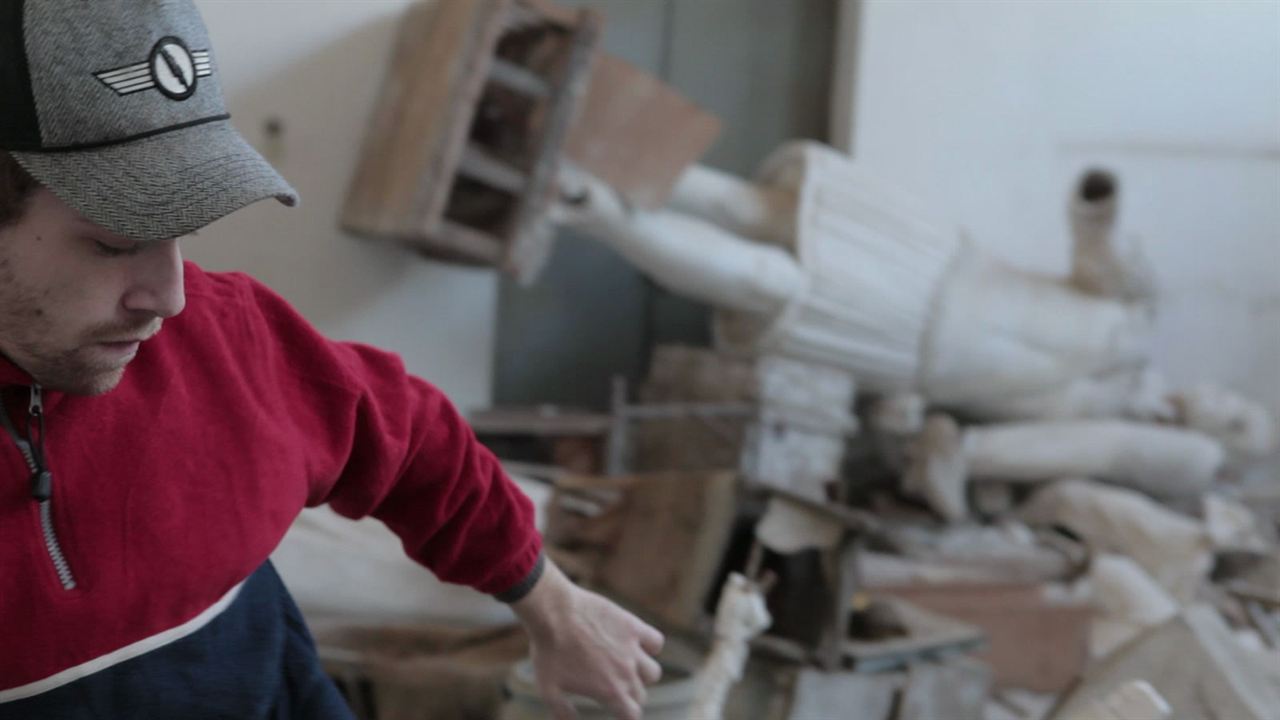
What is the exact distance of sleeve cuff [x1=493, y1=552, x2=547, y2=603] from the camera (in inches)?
35.6

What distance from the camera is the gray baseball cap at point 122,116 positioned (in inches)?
21.3

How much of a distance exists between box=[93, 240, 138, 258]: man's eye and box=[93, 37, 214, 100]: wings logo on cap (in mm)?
83

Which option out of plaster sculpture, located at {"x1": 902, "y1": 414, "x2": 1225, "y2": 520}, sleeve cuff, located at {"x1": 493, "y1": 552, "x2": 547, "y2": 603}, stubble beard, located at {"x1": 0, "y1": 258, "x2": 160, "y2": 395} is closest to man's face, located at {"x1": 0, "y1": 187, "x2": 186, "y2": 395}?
stubble beard, located at {"x1": 0, "y1": 258, "x2": 160, "y2": 395}

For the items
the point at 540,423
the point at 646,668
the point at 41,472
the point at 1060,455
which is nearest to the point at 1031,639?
the point at 1060,455

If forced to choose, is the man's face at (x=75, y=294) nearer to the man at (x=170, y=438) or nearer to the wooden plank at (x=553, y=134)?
the man at (x=170, y=438)

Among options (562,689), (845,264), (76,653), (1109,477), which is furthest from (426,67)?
(1109,477)

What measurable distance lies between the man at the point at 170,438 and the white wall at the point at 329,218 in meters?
0.10

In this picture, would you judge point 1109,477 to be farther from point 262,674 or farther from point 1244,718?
point 262,674

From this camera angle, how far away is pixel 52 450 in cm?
64

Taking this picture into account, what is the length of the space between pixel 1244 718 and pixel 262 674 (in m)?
0.98

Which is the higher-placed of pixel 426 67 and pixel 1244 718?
pixel 426 67

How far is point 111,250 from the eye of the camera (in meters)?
0.60

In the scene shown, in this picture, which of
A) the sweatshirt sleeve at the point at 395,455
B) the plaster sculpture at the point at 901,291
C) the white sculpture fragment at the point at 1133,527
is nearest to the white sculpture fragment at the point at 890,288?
the plaster sculpture at the point at 901,291

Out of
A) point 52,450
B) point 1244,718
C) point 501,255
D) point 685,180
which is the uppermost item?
point 685,180
